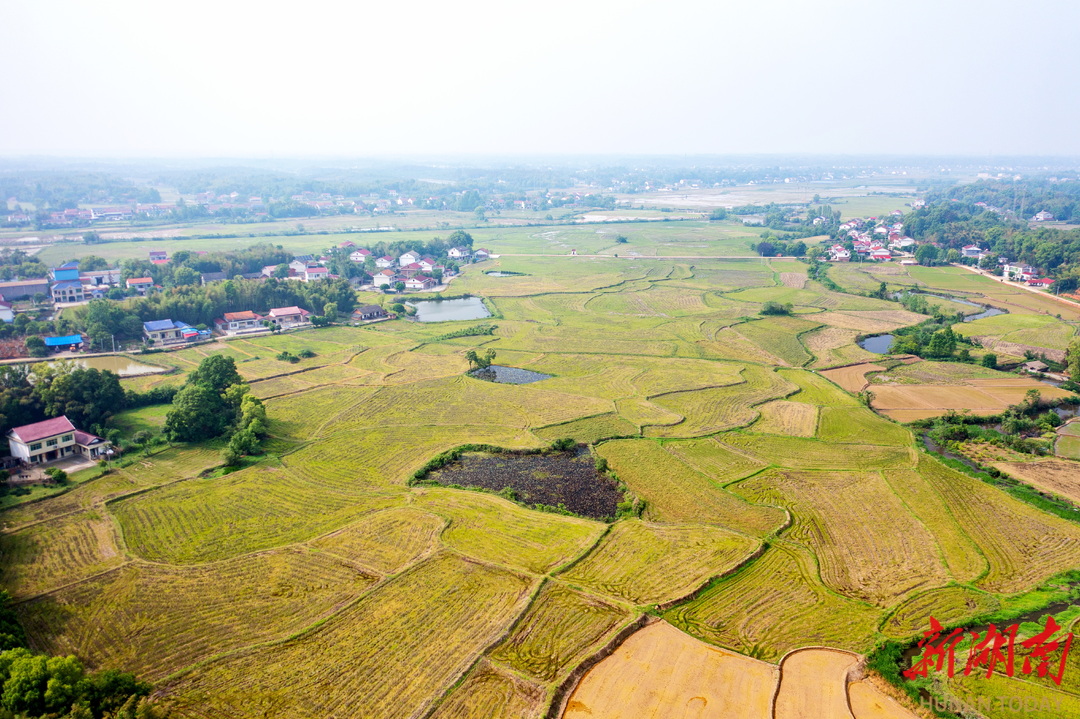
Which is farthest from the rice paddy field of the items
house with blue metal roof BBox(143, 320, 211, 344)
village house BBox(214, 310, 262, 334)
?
village house BBox(214, 310, 262, 334)

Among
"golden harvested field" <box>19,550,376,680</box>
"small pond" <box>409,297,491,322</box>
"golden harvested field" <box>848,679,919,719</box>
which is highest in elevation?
"small pond" <box>409,297,491,322</box>

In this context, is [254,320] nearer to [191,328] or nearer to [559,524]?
[191,328]

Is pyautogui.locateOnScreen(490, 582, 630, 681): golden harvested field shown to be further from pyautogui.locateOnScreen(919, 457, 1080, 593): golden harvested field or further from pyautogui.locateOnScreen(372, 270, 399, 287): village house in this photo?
pyautogui.locateOnScreen(372, 270, 399, 287): village house

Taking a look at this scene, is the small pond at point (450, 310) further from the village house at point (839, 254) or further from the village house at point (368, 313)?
the village house at point (839, 254)

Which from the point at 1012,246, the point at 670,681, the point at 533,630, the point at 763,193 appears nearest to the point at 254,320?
the point at 533,630

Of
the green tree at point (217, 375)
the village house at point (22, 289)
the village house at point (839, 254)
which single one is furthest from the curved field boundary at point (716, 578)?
the village house at point (839, 254)

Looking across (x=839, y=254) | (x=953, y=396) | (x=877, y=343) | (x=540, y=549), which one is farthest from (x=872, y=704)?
(x=839, y=254)

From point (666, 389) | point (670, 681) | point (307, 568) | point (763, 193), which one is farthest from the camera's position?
point (763, 193)
